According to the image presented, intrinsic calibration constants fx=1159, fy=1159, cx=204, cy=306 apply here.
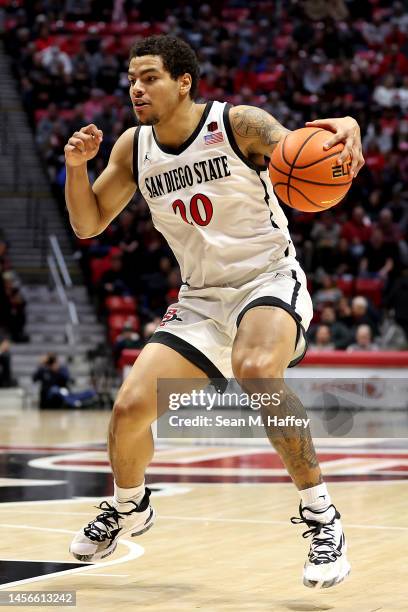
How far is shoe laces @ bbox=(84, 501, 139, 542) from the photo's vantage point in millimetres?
4992

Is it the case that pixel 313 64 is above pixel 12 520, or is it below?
above

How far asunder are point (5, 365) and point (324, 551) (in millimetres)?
13275

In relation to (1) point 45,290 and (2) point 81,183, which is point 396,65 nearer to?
(1) point 45,290

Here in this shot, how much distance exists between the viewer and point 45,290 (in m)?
19.8

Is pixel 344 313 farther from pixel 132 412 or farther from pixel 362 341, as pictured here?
pixel 132 412

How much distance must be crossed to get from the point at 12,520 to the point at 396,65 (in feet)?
58.7

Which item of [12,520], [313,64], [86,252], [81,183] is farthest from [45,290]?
[81,183]

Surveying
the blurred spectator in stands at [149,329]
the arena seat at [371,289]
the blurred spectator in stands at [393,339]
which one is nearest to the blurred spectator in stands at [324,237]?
the arena seat at [371,289]

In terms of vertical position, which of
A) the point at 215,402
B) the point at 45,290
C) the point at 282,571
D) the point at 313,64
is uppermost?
the point at 313,64

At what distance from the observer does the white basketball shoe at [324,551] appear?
14.6 feet

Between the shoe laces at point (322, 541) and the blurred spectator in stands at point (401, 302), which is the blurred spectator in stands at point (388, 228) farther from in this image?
the shoe laces at point (322, 541)

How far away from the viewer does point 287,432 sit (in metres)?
4.62

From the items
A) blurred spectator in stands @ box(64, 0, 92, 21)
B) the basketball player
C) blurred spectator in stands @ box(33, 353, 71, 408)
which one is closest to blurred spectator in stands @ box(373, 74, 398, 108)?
blurred spectator in stands @ box(64, 0, 92, 21)

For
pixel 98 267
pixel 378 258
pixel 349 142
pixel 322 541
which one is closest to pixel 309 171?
pixel 349 142
